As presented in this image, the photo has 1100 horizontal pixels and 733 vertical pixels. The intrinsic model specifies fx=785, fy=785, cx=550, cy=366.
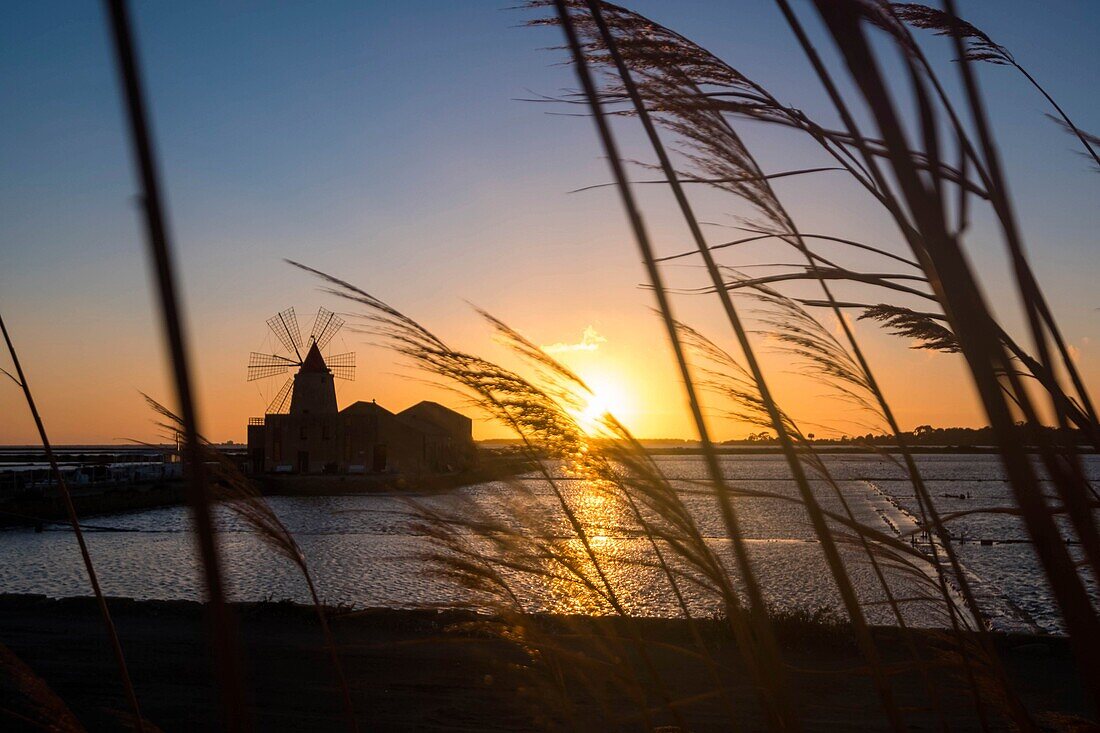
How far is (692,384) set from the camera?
988mm

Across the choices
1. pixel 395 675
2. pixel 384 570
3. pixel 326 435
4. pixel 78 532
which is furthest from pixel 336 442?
pixel 78 532

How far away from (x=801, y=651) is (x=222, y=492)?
9.12 metres

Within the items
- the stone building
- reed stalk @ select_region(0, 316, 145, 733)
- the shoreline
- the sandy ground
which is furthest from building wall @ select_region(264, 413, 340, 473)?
reed stalk @ select_region(0, 316, 145, 733)

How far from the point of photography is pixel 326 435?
5350cm

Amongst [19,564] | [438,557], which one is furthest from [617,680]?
[19,564]

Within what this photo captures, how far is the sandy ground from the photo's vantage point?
6.55 m

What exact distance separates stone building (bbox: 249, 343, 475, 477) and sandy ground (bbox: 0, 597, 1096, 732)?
38388mm

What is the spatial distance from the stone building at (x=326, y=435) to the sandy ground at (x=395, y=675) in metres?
38.4

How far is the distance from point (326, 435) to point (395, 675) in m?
47.3

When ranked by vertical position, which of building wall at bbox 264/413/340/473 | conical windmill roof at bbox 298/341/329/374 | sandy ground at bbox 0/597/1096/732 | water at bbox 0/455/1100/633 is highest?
conical windmill roof at bbox 298/341/329/374

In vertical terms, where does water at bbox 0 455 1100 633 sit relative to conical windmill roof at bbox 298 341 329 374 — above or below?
below

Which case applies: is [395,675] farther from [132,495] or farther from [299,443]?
[299,443]

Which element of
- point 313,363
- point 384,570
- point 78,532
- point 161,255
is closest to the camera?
point 161,255

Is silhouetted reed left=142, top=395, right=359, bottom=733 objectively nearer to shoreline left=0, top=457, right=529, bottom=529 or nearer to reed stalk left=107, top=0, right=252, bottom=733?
reed stalk left=107, top=0, right=252, bottom=733
